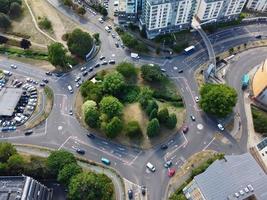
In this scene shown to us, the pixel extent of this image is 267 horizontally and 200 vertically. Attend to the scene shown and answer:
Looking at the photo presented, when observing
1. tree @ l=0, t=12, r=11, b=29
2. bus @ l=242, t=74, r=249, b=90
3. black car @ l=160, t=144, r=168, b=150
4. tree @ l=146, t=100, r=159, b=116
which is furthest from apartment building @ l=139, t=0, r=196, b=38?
tree @ l=0, t=12, r=11, b=29

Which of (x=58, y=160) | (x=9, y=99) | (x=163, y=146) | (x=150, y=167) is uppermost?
(x=163, y=146)

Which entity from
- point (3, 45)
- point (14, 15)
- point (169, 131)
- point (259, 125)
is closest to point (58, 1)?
point (14, 15)

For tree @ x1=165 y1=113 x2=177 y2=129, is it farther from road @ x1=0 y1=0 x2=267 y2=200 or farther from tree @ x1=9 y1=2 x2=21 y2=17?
tree @ x1=9 y1=2 x2=21 y2=17

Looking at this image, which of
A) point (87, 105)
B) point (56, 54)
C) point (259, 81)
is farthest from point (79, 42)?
point (259, 81)

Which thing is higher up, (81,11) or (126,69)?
(81,11)

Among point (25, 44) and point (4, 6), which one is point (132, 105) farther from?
point (4, 6)

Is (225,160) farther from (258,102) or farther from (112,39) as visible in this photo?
(112,39)
